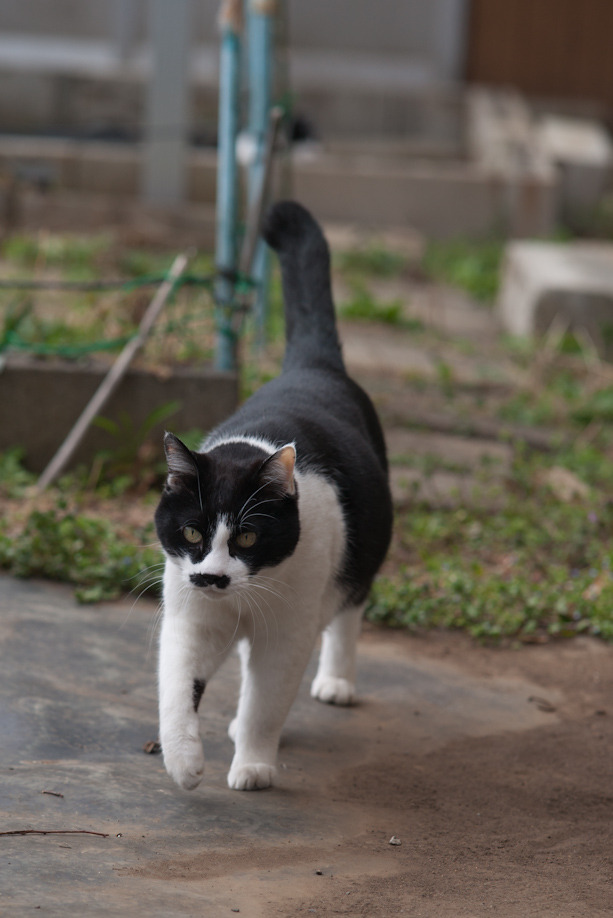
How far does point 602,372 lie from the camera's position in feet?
21.4

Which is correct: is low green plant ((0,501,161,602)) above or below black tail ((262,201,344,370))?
below

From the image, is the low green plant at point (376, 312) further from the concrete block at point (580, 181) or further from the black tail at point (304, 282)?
the black tail at point (304, 282)

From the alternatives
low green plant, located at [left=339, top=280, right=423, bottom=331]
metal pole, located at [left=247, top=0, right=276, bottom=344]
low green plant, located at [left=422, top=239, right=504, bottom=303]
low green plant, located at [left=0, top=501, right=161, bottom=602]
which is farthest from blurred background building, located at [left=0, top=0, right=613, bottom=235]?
low green plant, located at [left=0, top=501, right=161, bottom=602]

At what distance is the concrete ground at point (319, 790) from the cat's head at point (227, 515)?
1.92 ft

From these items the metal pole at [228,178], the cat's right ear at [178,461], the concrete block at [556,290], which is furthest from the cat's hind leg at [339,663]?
the concrete block at [556,290]

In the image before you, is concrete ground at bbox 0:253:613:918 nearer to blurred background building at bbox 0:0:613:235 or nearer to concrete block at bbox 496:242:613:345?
concrete block at bbox 496:242:613:345

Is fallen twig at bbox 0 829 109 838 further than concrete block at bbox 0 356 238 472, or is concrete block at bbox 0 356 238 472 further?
concrete block at bbox 0 356 238 472

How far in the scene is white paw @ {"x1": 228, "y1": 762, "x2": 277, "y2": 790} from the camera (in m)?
2.72

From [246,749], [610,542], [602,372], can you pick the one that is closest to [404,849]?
[246,749]

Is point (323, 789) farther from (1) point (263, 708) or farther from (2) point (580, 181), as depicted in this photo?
(2) point (580, 181)

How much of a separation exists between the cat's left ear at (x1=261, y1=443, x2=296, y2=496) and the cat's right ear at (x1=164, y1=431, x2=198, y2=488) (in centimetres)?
17

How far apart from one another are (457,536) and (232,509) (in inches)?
87.1

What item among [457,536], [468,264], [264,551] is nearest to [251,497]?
[264,551]

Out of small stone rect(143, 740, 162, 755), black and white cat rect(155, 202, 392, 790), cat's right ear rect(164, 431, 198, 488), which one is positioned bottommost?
small stone rect(143, 740, 162, 755)
